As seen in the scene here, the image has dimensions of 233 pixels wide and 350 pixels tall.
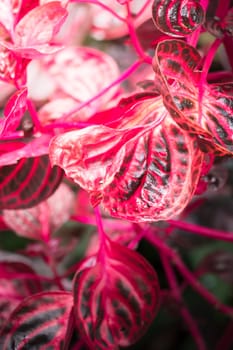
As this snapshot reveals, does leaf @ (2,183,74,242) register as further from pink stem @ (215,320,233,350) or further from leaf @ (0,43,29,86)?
pink stem @ (215,320,233,350)

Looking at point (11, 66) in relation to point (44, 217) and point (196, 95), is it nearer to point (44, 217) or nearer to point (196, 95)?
point (196, 95)

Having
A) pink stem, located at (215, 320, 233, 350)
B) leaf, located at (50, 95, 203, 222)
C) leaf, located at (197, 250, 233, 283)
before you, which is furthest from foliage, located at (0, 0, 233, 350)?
pink stem, located at (215, 320, 233, 350)

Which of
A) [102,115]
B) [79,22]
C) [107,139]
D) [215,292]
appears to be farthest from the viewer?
[215,292]

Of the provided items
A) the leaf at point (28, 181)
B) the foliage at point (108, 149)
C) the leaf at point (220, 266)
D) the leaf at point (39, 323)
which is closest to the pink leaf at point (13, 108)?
the foliage at point (108, 149)

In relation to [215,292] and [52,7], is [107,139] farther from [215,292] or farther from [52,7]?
[215,292]

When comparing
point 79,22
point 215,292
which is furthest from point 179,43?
point 215,292

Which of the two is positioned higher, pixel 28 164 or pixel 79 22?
pixel 28 164

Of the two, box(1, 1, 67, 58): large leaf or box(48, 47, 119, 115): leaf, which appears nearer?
box(1, 1, 67, 58): large leaf
